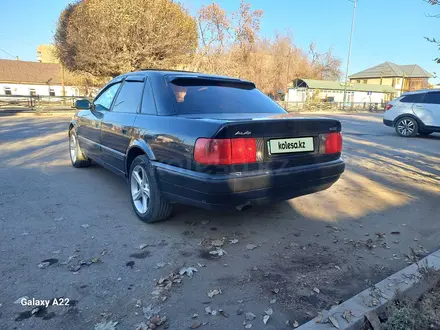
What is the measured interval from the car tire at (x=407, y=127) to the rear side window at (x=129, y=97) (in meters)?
10.9

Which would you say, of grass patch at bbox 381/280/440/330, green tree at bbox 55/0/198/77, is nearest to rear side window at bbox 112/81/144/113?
grass patch at bbox 381/280/440/330

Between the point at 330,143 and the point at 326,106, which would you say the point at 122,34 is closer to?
the point at 330,143

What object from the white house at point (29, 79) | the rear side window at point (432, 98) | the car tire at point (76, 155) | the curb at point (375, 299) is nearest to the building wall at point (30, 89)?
the white house at point (29, 79)

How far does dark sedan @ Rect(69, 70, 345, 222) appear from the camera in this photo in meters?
2.77

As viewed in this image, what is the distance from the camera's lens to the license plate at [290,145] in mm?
2982

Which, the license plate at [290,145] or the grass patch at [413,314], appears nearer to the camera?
the grass patch at [413,314]

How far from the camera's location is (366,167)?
673 centimetres

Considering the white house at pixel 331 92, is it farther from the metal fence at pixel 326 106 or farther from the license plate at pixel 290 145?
the license plate at pixel 290 145

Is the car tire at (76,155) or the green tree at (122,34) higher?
the green tree at (122,34)

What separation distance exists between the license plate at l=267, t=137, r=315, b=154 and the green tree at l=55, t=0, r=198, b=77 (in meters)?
17.5

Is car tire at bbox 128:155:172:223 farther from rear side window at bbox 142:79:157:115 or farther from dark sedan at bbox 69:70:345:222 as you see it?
rear side window at bbox 142:79:157:115

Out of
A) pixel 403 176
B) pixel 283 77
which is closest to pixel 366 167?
pixel 403 176

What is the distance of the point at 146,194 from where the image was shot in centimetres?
357

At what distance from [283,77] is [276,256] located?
48461 mm
